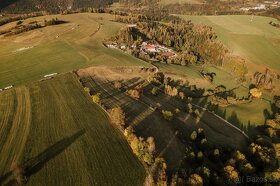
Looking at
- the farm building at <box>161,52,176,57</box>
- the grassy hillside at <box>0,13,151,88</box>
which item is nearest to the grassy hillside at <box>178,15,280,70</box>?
the farm building at <box>161,52,176,57</box>

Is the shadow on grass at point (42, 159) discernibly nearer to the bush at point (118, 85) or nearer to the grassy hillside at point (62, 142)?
the grassy hillside at point (62, 142)

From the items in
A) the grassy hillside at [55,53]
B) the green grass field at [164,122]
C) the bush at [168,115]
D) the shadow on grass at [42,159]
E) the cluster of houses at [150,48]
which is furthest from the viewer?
the cluster of houses at [150,48]

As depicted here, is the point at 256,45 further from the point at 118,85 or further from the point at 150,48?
the point at 118,85

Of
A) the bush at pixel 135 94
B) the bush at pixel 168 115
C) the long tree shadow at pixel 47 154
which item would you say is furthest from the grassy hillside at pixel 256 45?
the long tree shadow at pixel 47 154

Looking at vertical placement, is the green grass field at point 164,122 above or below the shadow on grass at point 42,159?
below

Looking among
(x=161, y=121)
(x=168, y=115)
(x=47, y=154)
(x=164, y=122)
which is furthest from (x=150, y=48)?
(x=47, y=154)

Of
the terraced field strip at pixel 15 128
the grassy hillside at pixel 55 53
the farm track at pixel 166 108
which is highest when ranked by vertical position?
the grassy hillside at pixel 55 53
